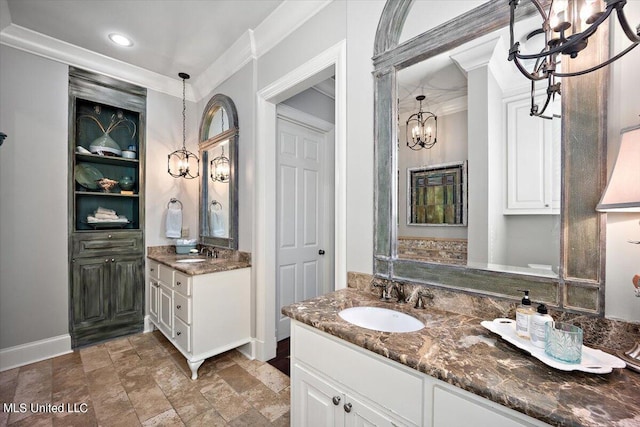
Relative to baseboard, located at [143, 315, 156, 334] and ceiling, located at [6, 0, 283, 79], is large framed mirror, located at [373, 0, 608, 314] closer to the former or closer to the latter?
ceiling, located at [6, 0, 283, 79]

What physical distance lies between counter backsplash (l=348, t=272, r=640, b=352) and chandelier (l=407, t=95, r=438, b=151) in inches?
29.7

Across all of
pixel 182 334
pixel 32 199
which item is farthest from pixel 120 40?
pixel 182 334

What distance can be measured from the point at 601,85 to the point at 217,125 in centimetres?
306

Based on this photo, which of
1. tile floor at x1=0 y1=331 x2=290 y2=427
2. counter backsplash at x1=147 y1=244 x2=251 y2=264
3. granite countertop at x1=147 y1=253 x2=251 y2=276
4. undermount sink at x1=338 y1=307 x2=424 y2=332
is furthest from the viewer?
counter backsplash at x1=147 y1=244 x2=251 y2=264

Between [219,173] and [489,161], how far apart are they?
2581mm

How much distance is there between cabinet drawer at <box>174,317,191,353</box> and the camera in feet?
7.33

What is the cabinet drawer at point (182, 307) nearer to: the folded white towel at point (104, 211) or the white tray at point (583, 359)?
the folded white towel at point (104, 211)

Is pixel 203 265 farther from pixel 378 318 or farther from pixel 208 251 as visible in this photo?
pixel 378 318

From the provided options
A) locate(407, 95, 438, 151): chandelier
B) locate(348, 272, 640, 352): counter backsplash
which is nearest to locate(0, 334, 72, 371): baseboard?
locate(348, 272, 640, 352): counter backsplash

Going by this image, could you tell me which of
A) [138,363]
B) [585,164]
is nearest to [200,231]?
[138,363]

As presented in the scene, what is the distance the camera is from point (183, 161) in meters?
3.27

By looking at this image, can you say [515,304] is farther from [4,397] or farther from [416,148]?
[4,397]

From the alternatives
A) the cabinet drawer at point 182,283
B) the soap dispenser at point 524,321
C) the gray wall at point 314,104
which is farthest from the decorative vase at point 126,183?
the soap dispenser at point 524,321

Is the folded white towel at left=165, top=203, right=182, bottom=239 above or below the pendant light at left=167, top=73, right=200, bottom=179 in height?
below
